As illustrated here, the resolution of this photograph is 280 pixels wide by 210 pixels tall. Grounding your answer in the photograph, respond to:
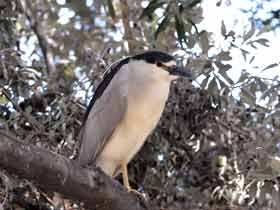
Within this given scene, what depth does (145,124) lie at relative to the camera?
10.9 ft

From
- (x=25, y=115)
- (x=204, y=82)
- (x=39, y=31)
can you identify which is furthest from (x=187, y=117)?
(x=39, y=31)

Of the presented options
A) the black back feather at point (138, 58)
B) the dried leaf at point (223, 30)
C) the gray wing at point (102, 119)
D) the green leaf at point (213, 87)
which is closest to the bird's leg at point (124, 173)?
the gray wing at point (102, 119)

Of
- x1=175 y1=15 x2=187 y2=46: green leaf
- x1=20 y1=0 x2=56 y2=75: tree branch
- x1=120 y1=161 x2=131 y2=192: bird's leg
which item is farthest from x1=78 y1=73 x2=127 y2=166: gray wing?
x1=20 y1=0 x2=56 y2=75: tree branch

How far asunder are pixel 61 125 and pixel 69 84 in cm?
44

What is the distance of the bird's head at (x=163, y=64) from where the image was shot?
3350mm

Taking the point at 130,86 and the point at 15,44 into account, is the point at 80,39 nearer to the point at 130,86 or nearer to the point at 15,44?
the point at 15,44

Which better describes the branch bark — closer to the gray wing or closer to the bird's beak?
the gray wing

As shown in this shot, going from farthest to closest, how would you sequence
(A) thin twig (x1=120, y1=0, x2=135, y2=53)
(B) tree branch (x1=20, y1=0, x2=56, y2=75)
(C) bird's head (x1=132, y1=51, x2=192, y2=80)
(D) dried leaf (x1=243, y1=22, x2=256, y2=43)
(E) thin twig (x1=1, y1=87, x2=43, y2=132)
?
(B) tree branch (x1=20, y1=0, x2=56, y2=75) → (A) thin twig (x1=120, y1=0, x2=135, y2=53) → (D) dried leaf (x1=243, y1=22, x2=256, y2=43) → (C) bird's head (x1=132, y1=51, x2=192, y2=80) → (E) thin twig (x1=1, y1=87, x2=43, y2=132)

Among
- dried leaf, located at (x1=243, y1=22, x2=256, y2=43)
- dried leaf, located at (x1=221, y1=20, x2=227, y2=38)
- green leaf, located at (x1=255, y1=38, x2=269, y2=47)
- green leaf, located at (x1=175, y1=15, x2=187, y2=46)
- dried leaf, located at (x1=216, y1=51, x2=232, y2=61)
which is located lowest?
dried leaf, located at (x1=216, y1=51, x2=232, y2=61)

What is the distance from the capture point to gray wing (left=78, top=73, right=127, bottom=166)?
10.9ft

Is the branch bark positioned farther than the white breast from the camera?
No

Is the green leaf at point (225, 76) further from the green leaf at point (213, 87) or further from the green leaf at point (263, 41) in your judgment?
the green leaf at point (263, 41)

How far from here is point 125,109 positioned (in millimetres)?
3371

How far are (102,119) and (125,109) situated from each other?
14cm
